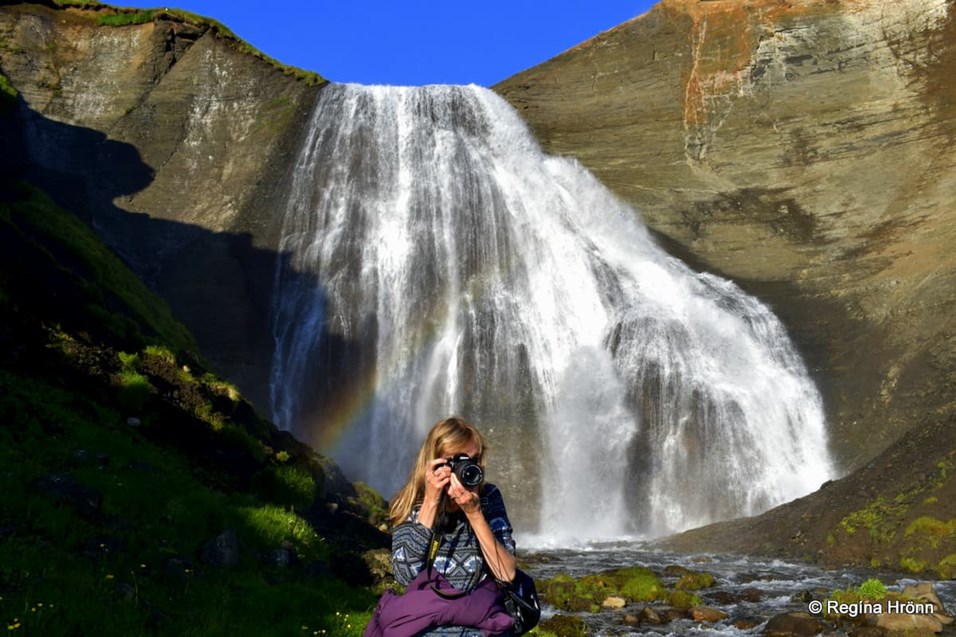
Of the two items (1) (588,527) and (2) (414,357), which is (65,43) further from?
(1) (588,527)

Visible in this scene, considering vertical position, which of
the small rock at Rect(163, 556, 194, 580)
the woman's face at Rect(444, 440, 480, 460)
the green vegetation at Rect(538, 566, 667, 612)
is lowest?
the green vegetation at Rect(538, 566, 667, 612)

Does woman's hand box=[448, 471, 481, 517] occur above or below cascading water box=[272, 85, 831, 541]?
below

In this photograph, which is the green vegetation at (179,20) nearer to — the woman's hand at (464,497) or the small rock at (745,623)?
the small rock at (745,623)

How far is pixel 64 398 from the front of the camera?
37.0 ft

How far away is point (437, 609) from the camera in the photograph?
11.7 ft

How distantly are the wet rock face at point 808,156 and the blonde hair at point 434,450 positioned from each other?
26.0 m

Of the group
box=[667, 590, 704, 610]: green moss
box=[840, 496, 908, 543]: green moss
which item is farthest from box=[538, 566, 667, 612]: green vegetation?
box=[840, 496, 908, 543]: green moss

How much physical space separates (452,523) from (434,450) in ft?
1.16

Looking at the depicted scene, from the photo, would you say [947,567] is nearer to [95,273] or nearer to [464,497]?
[464,497]

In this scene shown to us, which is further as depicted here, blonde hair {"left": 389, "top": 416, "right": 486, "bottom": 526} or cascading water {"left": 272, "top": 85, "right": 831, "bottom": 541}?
cascading water {"left": 272, "top": 85, "right": 831, "bottom": 541}

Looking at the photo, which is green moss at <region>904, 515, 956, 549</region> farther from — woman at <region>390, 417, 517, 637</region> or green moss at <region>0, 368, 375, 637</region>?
woman at <region>390, 417, 517, 637</region>

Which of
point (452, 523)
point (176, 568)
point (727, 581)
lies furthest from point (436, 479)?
point (727, 581)

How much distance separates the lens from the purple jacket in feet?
11.7

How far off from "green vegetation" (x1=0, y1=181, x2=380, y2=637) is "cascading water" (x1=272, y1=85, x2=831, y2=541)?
49.7ft
